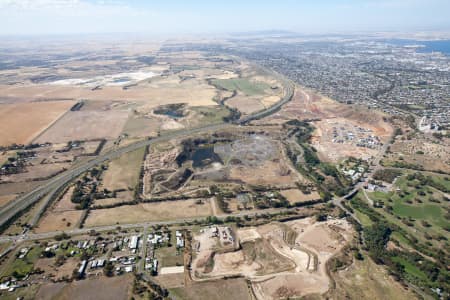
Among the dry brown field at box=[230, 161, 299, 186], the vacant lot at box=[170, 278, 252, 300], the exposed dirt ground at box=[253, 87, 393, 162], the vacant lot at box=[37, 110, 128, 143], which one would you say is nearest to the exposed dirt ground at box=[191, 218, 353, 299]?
the vacant lot at box=[170, 278, 252, 300]

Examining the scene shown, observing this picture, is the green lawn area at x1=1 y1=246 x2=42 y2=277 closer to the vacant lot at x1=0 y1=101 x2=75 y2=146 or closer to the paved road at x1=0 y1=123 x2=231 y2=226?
the paved road at x1=0 y1=123 x2=231 y2=226

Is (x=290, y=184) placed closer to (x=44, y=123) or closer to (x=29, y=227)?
(x=29, y=227)

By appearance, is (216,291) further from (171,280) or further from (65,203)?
(65,203)

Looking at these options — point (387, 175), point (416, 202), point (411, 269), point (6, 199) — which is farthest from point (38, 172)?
point (416, 202)

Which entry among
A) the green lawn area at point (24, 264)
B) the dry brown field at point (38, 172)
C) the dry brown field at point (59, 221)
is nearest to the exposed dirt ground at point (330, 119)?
the dry brown field at point (59, 221)

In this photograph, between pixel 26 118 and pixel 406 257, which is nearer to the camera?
pixel 406 257

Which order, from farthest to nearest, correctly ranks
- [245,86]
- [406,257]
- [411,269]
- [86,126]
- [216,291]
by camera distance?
[245,86] < [86,126] < [406,257] < [411,269] < [216,291]

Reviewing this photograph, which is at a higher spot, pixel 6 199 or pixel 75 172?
pixel 75 172
